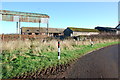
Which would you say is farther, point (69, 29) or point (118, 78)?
point (69, 29)

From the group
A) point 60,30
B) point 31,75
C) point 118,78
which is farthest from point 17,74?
point 60,30

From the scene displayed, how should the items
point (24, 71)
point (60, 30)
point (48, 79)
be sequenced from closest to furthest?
point (48, 79) → point (24, 71) → point (60, 30)

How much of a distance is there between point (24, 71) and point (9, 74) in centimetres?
53

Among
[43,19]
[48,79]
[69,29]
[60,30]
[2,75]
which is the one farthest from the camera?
[60,30]

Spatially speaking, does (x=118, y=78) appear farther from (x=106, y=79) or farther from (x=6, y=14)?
(x=6, y=14)

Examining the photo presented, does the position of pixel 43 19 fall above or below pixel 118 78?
above

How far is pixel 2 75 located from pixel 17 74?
20.3 inches

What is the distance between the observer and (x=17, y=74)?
382 centimetres

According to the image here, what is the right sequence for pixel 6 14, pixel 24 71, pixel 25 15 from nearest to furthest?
pixel 24 71, pixel 6 14, pixel 25 15

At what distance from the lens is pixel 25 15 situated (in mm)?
22234

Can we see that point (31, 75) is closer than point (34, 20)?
Yes

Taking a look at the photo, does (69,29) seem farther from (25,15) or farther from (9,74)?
(9,74)

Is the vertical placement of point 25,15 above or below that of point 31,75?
above

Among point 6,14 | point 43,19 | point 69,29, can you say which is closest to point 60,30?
point 69,29
